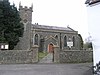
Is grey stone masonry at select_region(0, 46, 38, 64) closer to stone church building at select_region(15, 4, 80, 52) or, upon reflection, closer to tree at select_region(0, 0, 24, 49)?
tree at select_region(0, 0, 24, 49)

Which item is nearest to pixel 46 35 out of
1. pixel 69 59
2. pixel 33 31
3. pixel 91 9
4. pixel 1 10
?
pixel 33 31

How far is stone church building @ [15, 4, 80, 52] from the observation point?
2317 inches

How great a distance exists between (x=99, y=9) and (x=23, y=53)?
19734 mm

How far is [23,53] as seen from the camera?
29828 mm

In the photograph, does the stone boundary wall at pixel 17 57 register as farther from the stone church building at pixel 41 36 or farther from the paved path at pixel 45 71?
the stone church building at pixel 41 36

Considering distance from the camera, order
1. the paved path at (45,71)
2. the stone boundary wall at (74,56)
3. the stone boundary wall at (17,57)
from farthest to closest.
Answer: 1. the stone boundary wall at (74,56)
2. the stone boundary wall at (17,57)
3. the paved path at (45,71)

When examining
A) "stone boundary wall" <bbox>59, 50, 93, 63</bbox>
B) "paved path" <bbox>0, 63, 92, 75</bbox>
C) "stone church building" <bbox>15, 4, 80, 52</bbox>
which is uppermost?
"stone church building" <bbox>15, 4, 80, 52</bbox>

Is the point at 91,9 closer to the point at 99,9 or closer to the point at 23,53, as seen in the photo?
the point at 99,9

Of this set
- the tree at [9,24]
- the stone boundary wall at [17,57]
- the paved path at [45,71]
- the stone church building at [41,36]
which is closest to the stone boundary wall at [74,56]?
the stone boundary wall at [17,57]

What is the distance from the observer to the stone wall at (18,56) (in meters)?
29.0

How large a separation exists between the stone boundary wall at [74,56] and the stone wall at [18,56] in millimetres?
4023

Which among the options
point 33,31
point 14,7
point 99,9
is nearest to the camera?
point 99,9

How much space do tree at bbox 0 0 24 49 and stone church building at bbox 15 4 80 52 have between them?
555 inches

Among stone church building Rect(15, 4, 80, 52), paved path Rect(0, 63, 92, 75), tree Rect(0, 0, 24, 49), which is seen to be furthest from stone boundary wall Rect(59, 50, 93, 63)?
stone church building Rect(15, 4, 80, 52)
